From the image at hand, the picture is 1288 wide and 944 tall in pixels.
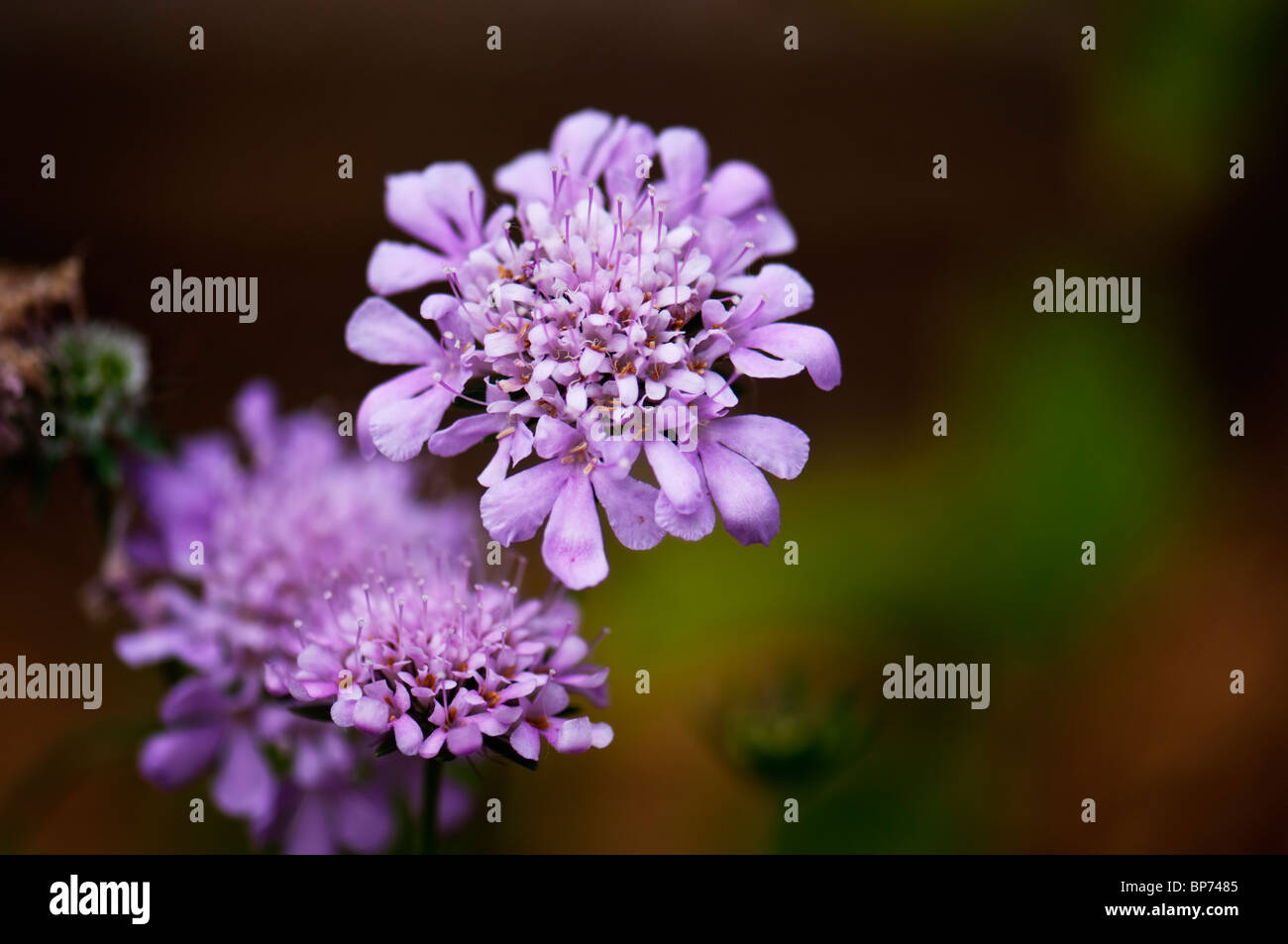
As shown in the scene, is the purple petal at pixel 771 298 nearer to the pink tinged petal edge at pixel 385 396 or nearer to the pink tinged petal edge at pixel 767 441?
the pink tinged petal edge at pixel 767 441

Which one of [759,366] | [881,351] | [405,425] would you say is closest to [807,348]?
[759,366]

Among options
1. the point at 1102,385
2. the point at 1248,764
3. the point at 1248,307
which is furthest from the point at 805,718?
the point at 1248,307

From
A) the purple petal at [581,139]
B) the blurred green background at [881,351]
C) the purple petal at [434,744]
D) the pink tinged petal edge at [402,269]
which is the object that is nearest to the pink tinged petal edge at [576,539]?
the purple petal at [434,744]

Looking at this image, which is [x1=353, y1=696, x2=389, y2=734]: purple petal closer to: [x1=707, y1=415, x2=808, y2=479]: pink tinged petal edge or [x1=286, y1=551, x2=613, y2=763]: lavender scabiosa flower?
[x1=286, y1=551, x2=613, y2=763]: lavender scabiosa flower

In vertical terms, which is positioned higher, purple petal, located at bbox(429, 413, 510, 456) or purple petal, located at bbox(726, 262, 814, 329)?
purple petal, located at bbox(726, 262, 814, 329)

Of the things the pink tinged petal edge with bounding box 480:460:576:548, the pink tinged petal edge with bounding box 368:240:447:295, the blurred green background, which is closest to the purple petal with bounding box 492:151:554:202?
the pink tinged petal edge with bounding box 368:240:447:295

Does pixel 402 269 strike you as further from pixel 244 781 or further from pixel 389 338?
pixel 244 781
